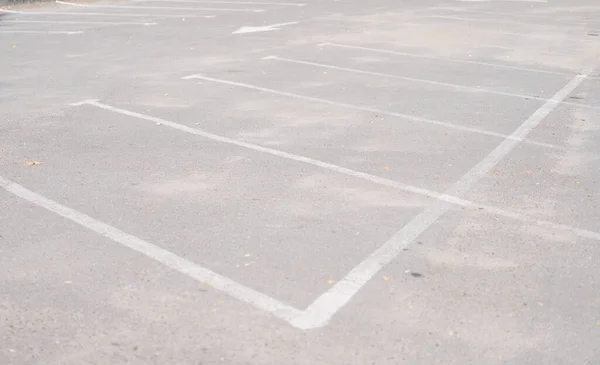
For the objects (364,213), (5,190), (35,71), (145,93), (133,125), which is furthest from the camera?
(35,71)

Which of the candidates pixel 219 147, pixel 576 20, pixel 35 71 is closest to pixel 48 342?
pixel 219 147

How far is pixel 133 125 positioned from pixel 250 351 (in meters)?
5.23

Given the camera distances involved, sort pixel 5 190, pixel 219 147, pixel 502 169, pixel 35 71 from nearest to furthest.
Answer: pixel 5 190
pixel 502 169
pixel 219 147
pixel 35 71

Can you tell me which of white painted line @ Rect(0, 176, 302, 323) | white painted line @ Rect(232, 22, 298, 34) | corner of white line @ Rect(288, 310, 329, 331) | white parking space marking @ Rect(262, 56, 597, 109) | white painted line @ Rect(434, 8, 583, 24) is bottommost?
white painted line @ Rect(434, 8, 583, 24)

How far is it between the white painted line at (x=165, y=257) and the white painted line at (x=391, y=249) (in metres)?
0.17

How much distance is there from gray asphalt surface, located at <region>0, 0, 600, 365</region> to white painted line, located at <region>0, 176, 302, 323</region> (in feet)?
0.06

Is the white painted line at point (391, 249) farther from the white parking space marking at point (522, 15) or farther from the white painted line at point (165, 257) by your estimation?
the white parking space marking at point (522, 15)

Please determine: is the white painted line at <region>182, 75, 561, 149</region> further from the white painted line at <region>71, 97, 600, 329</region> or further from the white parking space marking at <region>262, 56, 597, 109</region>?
the white parking space marking at <region>262, 56, 597, 109</region>

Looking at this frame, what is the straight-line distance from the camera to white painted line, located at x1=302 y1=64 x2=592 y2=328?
4707 millimetres

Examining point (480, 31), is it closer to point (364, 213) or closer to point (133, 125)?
point (133, 125)

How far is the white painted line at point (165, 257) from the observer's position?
4750 mm

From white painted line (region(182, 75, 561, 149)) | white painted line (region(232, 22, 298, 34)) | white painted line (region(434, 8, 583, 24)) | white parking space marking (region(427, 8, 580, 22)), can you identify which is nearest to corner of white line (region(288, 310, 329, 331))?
white painted line (region(182, 75, 561, 149))

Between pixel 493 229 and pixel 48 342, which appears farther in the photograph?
pixel 493 229

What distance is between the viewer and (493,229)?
19.7 ft
